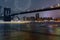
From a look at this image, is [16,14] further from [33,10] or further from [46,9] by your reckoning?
[46,9]

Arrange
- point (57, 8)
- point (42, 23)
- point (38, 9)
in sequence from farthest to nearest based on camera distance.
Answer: point (42, 23) < point (38, 9) < point (57, 8)

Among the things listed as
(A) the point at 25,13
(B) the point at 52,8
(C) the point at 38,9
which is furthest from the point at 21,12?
(B) the point at 52,8

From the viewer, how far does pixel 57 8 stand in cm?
1211

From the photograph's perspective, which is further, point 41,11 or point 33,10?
point 33,10

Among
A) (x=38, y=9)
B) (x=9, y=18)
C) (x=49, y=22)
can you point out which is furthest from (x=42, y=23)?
(x=9, y=18)

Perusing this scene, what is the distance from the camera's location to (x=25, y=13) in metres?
13.7

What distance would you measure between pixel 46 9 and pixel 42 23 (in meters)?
1.60

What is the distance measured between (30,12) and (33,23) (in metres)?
1.56

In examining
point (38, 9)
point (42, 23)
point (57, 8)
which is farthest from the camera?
point (42, 23)

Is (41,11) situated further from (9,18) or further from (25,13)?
(9,18)

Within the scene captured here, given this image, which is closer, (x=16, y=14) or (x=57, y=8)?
(x=57, y=8)

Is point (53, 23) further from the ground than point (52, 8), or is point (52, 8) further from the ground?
point (52, 8)

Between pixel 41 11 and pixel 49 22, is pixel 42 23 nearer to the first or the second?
pixel 49 22

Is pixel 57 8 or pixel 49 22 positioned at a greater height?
pixel 57 8
